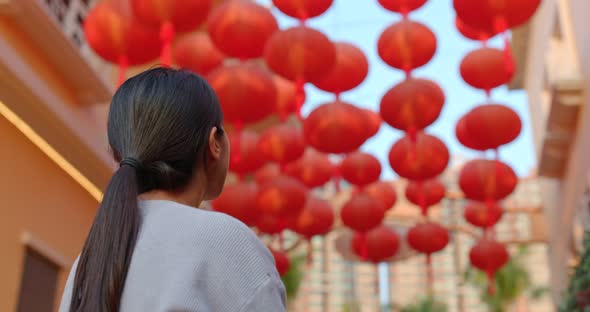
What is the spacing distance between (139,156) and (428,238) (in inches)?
232

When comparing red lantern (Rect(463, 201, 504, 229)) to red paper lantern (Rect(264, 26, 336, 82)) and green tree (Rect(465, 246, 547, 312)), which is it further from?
green tree (Rect(465, 246, 547, 312))

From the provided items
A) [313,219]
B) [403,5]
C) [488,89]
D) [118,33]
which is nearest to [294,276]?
[313,219]

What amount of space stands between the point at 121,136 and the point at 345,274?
41024 millimetres

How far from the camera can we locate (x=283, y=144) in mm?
6066

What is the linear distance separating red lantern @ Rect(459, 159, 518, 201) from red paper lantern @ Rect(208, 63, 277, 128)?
6.06 feet

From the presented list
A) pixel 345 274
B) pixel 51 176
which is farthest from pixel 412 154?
pixel 345 274

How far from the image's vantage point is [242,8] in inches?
202

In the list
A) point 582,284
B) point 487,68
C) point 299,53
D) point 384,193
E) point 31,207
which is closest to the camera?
point 299,53

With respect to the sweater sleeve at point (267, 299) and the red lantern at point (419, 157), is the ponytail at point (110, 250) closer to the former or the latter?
the sweater sleeve at point (267, 299)

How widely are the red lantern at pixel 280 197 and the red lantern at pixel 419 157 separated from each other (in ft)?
2.50

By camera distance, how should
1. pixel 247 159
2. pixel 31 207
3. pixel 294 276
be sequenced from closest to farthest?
pixel 31 207 < pixel 247 159 < pixel 294 276

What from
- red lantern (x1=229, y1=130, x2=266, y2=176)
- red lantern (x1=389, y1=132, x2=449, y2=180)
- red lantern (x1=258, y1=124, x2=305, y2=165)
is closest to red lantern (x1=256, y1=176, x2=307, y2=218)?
red lantern (x1=258, y1=124, x2=305, y2=165)

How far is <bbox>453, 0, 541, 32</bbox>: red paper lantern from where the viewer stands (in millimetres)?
4855

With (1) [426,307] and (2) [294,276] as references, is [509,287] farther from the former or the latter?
(2) [294,276]
